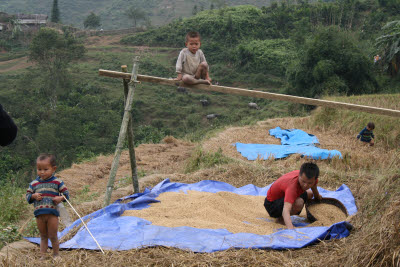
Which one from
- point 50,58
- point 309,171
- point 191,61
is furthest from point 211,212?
point 50,58

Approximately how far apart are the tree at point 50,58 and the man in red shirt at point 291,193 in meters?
20.9

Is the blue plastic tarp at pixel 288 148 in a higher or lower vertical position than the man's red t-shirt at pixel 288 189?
lower

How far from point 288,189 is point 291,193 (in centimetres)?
4

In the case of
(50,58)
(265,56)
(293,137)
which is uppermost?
(265,56)

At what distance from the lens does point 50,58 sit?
24797 mm

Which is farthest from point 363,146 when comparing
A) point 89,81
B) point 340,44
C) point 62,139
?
point 89,81

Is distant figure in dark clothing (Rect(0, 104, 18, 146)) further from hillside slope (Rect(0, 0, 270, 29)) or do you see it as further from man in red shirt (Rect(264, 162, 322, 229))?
hillside slope (Rect(0, 0, 270, 29))

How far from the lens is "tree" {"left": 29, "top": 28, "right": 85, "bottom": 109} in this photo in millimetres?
23203

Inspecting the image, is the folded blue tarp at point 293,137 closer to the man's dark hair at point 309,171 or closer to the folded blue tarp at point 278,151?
the folded blue tarp at point 278,151

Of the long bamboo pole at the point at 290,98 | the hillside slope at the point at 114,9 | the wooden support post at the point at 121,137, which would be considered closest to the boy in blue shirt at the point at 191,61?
the long bamboo pole at the point at 290,98

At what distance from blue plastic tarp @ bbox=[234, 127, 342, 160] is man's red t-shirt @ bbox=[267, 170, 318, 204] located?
296cm

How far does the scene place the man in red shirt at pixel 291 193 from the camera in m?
3.26

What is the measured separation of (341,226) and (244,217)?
958 mm

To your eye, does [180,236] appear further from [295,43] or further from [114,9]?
[114,9]
